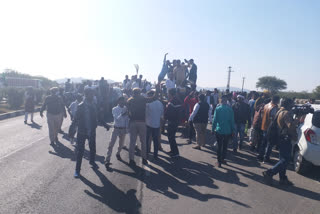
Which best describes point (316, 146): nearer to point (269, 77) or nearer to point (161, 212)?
point (161, 212)

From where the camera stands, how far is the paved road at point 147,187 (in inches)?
195

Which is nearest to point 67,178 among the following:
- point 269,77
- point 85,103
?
point 85,103

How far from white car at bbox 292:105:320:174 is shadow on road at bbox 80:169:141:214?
4172 millimetres

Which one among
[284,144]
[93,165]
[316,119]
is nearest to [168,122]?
[93,165]

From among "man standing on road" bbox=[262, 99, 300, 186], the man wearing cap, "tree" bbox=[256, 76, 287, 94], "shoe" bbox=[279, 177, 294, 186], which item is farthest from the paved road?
"tree" bbox=[256, 76, 287, 94]

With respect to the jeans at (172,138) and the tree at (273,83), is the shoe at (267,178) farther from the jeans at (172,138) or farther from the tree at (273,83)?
the tree at (273,83)

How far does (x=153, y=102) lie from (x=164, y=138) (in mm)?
4087

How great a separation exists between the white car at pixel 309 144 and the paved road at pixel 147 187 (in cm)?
32

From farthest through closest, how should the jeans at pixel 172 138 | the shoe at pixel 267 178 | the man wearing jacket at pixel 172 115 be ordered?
the man wearing jacket at pixel 172 115
the jeans at pixel 172 138
the shoe at pixel 267 178

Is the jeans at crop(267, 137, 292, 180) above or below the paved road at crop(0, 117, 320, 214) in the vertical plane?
above

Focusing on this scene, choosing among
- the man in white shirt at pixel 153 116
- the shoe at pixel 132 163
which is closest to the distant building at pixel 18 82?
the man in white shirt at pixel 153 116

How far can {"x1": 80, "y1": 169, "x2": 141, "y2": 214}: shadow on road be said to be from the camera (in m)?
4.85

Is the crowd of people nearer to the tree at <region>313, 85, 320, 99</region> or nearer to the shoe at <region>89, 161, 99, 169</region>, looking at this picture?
the shoe at <region>89, 161, 99, 169</region>

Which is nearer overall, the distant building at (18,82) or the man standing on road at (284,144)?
the man standing on road at (284,144)
